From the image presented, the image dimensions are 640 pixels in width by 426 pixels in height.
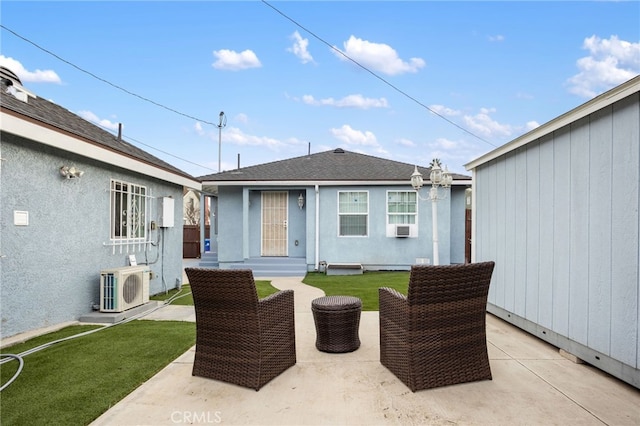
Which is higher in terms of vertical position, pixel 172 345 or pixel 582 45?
pixel 582 45

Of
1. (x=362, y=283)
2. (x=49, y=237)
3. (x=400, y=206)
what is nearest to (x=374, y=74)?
(x=400, y=206)

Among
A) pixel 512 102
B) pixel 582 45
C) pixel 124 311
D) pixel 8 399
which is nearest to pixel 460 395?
pixel 8 399

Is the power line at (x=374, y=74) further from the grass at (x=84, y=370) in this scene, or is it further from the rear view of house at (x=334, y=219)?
the grass at (x=84, y=370)

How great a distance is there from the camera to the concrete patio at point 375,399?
2.41 meters

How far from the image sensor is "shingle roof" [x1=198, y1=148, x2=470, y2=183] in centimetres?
1056

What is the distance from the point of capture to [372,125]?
14875mm

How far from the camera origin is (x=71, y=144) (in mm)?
4660

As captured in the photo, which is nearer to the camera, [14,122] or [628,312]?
[628,312]

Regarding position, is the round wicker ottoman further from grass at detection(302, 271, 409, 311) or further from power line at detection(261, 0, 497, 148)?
power line at detection(261, 0, 497, 148)

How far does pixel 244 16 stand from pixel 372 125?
7.73 m

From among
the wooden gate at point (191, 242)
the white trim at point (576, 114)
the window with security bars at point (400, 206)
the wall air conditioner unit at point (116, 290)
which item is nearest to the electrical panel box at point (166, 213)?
the wall air conditioner unit at point (116, 290)

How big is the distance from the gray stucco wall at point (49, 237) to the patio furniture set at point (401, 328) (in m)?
2.78

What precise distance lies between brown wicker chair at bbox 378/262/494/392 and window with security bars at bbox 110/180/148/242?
523cm

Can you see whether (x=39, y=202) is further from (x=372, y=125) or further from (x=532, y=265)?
(x=372, y=125)
